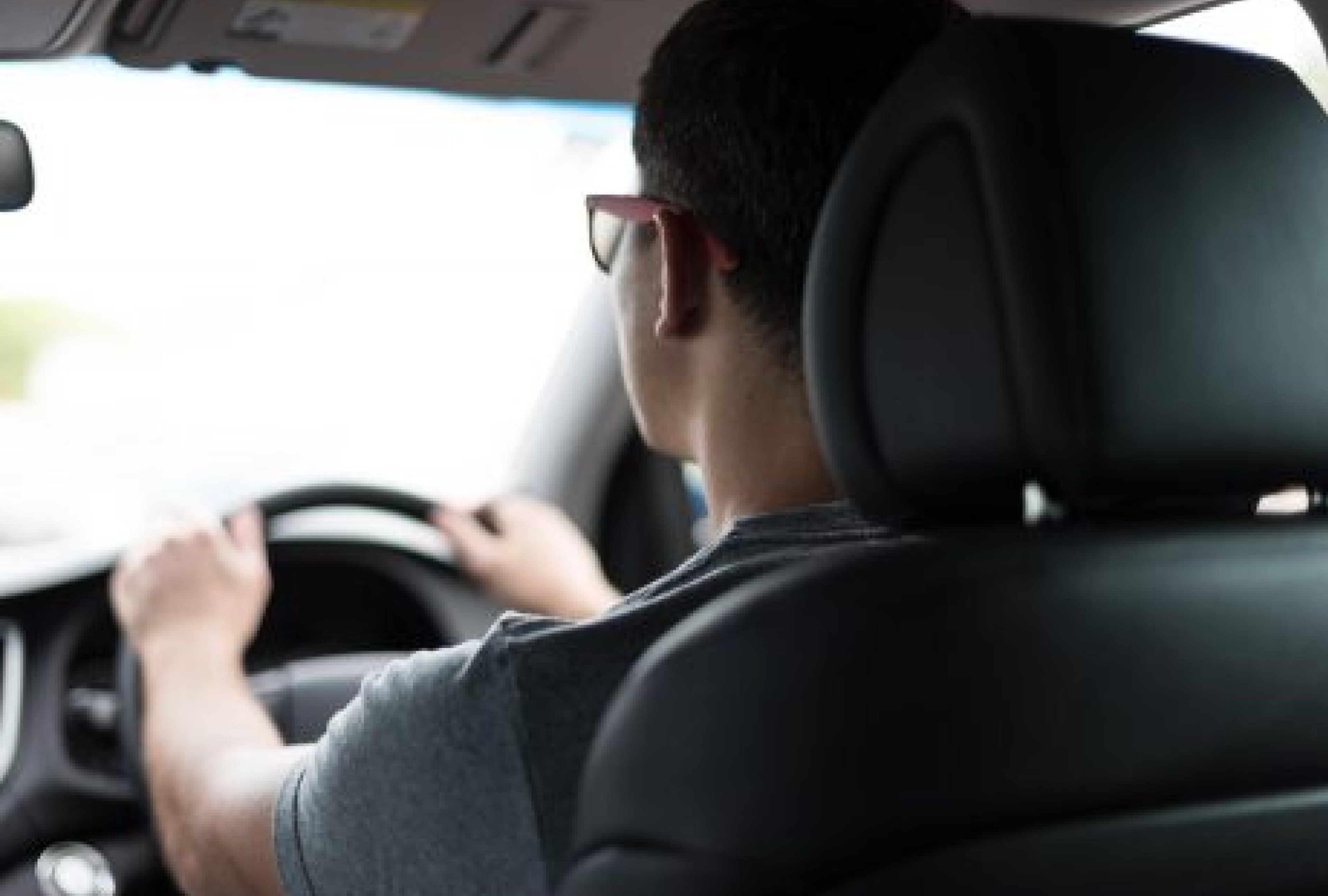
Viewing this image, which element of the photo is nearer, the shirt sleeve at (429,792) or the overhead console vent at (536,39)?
the shirt sleeve at (429,792)

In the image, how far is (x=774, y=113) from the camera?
6.07ft

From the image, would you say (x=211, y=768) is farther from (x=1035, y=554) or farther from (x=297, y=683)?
(x=1035, y=554)

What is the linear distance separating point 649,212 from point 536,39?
0.99m

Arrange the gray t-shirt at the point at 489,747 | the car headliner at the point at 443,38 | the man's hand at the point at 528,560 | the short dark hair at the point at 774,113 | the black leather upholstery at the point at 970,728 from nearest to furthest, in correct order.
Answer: the black leather upholstery at the point at 970,728
the gray t-shirt at the point at 489,747
the short dark hair at the point at 774,113
the car headliner at the point at 443,38
the man's hand at the point at 528,560

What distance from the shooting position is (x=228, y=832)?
79.9 inches

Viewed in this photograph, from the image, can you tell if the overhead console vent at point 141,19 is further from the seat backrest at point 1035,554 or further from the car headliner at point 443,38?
the seat backrest at point 1035,554

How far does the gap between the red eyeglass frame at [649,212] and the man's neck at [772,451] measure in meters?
0.12

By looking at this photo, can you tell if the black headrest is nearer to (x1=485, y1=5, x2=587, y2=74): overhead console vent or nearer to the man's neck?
the man's neck

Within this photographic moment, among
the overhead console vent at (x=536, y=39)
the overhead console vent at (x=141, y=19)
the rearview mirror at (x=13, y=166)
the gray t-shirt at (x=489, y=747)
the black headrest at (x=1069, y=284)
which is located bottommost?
the gray t-shirt at (x=489, y=747)

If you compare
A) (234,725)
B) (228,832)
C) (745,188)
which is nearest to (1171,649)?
(745,188)

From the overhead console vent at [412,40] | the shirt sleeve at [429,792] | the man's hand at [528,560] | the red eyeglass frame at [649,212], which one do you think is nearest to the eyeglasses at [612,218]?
the red eyeglass frame at [649,212]

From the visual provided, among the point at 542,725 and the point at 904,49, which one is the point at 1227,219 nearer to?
the point at 904,49

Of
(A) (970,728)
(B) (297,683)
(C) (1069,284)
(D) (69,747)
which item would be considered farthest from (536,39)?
(A) (970,728)

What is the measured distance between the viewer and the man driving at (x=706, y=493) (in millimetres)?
1712
